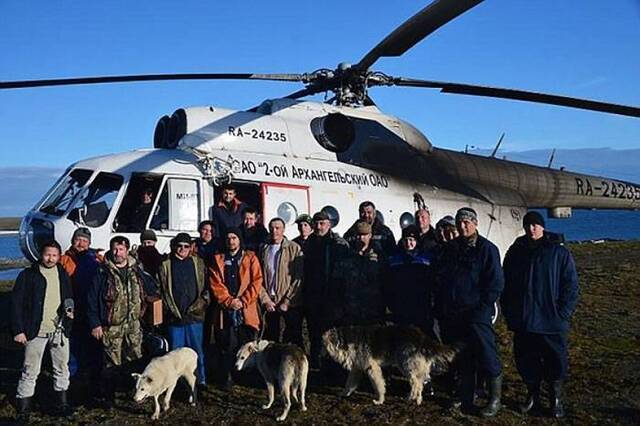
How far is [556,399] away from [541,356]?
1.25ft

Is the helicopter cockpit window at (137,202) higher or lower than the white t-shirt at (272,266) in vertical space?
higher

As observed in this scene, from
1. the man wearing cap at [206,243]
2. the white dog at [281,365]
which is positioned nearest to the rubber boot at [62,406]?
the white dog at [281,365]

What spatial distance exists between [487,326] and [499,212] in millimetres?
5026

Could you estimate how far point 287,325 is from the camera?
21.8 feet

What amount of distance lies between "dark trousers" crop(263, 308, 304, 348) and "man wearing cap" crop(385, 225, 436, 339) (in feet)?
3.51

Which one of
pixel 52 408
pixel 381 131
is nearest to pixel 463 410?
pixel 52 408

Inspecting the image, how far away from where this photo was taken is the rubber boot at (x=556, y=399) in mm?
5402

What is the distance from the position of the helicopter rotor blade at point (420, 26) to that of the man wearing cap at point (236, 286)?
3209mm

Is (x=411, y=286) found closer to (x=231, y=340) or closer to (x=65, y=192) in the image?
(x=231, y=340)

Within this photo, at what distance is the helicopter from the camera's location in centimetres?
755

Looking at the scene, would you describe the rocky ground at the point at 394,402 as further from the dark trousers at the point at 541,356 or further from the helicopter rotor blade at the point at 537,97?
the helicopter rotor blade at the point at 537,97

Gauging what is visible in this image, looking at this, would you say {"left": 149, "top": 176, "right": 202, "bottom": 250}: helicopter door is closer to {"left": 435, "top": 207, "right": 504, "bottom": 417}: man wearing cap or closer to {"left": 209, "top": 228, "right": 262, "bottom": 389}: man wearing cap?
{"left": 209, "top": 228, "right": 262, "bottom": 389}: man wearing cap

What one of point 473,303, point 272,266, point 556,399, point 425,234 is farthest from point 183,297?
point 556,399

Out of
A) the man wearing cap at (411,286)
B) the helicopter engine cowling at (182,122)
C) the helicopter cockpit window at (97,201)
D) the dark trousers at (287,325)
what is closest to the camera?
the man wearing cap at (411,286)
